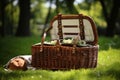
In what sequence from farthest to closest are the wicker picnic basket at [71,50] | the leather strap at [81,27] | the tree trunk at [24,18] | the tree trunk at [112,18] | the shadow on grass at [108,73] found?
the tree trunk at [112,18]
the tree trunk at [24,18]
the leather strap at [81,27]
the wicker picnic basket at [71,50]
the shadow on grass at [108,73]

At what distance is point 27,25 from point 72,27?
44.9ft

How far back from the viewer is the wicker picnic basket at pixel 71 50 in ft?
25.7

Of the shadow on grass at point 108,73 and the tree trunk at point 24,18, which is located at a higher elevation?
the tree trunk at point 24,18

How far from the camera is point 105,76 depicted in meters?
6.89

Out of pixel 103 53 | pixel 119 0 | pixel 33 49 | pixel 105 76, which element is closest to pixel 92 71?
pixel 105 76

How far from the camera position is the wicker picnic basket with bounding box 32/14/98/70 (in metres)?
7.84

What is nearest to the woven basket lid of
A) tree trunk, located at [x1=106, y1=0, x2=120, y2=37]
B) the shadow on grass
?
the shadow on grass

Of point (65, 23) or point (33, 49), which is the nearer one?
point (33, 49)

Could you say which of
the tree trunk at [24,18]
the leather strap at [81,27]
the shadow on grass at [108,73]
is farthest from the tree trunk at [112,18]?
the shadow on grass at [108,73]

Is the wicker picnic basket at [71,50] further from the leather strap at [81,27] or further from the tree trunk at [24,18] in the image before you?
the tree trunk at [24,18]

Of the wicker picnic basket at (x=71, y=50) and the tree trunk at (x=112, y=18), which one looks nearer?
the wicker picnic basket at (x=71, y=50)

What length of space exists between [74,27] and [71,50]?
114 cm

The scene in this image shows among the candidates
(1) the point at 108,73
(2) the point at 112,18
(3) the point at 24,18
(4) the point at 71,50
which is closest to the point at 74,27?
(4) the point at 71,50

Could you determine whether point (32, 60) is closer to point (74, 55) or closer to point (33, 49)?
point (33, 49)
